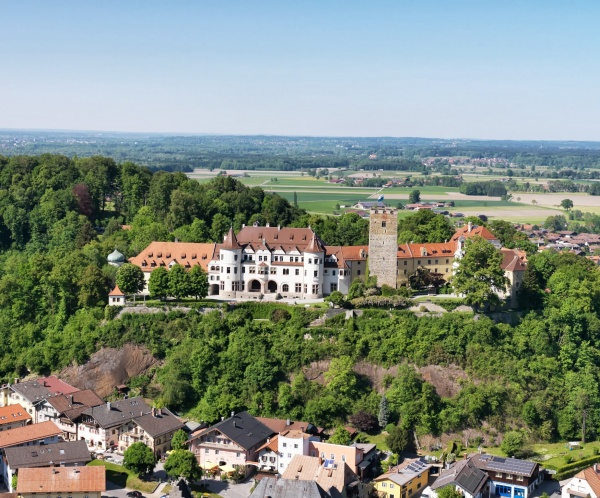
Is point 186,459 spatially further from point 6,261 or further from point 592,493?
point 6,261

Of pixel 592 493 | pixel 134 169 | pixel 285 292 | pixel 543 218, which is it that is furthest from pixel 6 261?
pixel 543 218

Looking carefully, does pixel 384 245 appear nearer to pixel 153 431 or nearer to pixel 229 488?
pixel 153 431

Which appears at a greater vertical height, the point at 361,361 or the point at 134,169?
the point at 134,169

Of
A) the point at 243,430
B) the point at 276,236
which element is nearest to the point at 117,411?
the point at 243,430

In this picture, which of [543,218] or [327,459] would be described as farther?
[543,218]

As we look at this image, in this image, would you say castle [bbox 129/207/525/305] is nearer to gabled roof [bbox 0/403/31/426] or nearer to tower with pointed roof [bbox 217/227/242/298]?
tower with pointed roof [bbox 217/227/242/298]

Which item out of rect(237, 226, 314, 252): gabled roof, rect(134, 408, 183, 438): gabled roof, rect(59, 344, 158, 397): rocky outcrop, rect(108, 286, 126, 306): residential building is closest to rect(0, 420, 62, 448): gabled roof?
rect(134, 408, 183, 438): gabled roof

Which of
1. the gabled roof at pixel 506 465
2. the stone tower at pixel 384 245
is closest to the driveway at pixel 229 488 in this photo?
the gabled roof at pixel 506 465

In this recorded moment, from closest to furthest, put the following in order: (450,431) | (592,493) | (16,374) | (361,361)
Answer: (592,493)
(450,431)
(361,361)
(16,374)
